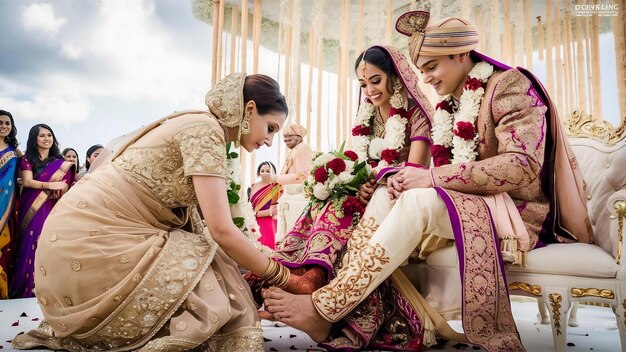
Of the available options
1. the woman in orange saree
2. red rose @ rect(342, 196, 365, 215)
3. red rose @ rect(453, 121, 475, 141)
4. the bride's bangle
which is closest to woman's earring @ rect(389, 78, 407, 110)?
red rose @ rect(453, 121, 475, 141)

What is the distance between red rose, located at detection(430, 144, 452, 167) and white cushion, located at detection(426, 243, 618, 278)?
1.60 ft

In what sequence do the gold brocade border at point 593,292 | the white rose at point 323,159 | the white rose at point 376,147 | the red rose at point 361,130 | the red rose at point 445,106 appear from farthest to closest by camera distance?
the red rose at point 361,130, the white rose at point 376,147, the red rose at point 445,106, the white rose at point 323,159, the gold brocade border at point 593,292

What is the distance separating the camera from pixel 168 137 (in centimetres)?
178

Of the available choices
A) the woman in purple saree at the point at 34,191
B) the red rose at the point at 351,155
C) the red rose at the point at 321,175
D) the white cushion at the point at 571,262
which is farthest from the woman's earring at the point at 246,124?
the woman in purple saree at the point at 34,191

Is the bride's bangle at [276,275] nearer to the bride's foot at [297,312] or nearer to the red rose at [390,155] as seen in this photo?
the bride's foot at [297,312]

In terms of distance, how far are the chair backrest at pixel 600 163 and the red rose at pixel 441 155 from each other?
29.0 inches

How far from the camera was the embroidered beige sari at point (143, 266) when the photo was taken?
1.59 metres

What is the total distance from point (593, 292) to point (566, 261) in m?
0.14

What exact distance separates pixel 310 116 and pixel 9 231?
3.53 metres

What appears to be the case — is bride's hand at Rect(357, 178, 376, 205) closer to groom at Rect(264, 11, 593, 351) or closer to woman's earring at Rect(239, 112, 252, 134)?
groom at Rect(264, 11, 593, 351)

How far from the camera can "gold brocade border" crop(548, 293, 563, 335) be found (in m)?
1.76

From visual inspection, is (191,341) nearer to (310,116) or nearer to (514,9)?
(310,116)

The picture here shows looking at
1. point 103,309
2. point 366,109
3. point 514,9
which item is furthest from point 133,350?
point 514,9

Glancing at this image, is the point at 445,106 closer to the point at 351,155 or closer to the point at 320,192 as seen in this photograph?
the point at 351,155
